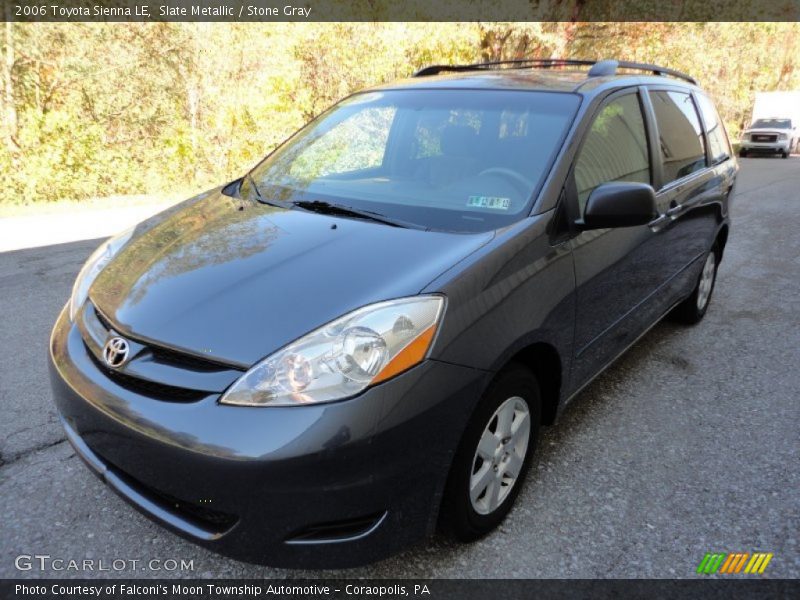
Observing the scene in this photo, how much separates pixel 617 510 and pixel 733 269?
4.70 meters

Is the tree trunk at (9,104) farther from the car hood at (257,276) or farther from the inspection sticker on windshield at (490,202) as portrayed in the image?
the inspection sticker on windshield at (490,202)

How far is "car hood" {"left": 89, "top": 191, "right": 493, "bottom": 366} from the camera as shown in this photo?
186 centimetres

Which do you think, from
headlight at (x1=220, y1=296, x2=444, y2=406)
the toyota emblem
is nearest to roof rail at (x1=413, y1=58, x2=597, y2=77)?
headlight at (x1=220, y1=296, x2=444, y2=406)

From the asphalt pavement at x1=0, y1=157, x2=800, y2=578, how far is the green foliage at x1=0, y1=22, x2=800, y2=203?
577 centimetres

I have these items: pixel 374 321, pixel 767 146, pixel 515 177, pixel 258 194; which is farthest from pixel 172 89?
pixel 767 146

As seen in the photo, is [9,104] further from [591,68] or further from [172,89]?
[591,68]

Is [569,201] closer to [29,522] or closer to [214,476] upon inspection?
[214,476]

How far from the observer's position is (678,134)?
12.0 ft

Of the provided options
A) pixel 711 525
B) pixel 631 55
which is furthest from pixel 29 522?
pixel 631 55

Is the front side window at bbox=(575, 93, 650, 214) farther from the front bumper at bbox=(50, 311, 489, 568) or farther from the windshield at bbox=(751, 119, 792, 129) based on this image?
the windshield at bbox=(751, 119, 792, 129)

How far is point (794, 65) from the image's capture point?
34000mm

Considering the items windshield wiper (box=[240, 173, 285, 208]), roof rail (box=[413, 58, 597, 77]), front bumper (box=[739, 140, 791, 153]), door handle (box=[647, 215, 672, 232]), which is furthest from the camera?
front bumper (box=[739, 140, 791, 153])

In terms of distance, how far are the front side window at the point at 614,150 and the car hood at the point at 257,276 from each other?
29.2 inches

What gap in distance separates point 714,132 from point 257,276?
12.6 feet
